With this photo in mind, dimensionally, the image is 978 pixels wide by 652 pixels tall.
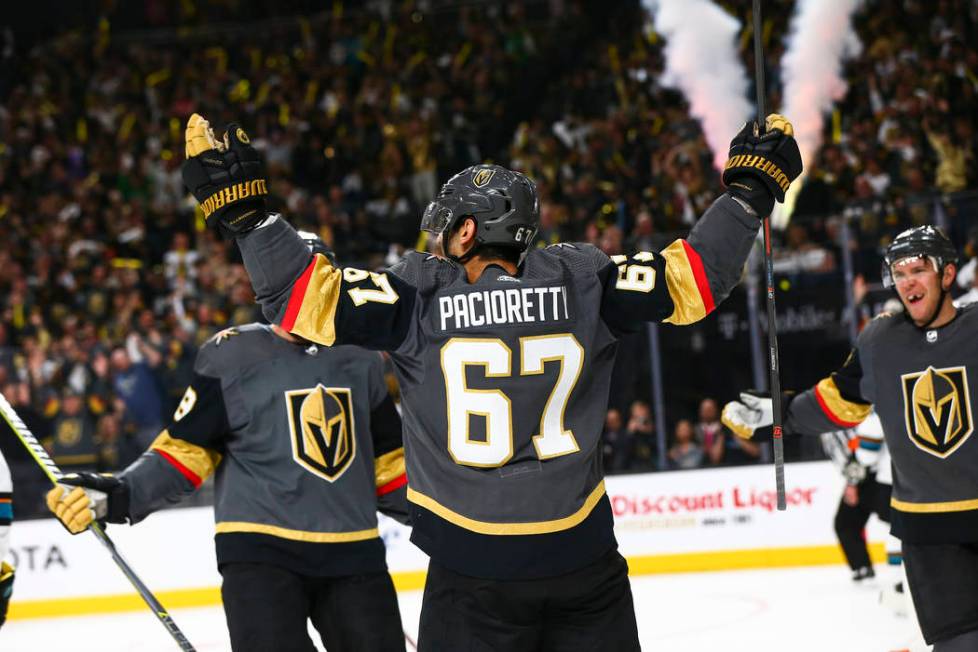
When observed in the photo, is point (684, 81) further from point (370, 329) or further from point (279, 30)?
point (370, 329)

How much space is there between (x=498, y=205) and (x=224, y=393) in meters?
1.28

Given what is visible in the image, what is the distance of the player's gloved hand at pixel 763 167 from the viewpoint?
247 cm

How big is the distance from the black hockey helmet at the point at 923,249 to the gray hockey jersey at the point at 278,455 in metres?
1.66

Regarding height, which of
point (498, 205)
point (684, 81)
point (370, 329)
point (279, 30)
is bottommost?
point (370, 329)

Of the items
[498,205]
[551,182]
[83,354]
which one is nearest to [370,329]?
[498,205]

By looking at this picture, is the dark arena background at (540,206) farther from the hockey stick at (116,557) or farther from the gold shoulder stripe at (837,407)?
the hockey stick at (116,557)

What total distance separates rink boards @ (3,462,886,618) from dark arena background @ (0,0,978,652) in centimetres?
2

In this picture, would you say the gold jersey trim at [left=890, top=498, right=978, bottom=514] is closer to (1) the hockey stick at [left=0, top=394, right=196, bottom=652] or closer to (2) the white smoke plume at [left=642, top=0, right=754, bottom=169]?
(1) the hockey stick at [left=0, top=394, right=196, bottom=652]

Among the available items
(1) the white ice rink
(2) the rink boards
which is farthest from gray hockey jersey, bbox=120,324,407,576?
(2) the rink boards

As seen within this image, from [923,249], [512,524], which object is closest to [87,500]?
[512,524]

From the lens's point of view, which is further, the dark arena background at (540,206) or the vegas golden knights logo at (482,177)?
the dark arena background at (540,206)

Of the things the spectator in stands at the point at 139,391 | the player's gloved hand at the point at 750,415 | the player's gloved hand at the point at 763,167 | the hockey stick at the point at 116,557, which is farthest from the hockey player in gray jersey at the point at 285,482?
the spectator in stands at the point at 139,391

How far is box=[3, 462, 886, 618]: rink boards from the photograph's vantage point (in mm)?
8031

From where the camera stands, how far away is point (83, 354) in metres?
8.66
